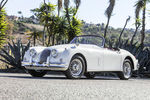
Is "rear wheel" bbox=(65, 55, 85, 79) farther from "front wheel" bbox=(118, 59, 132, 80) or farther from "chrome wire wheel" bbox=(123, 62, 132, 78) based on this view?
"chrome wire wheel" bbox=(123, 62, 132, 78)

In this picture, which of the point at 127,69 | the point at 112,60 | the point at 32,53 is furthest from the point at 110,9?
the point at 32,53

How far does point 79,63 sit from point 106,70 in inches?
51.8

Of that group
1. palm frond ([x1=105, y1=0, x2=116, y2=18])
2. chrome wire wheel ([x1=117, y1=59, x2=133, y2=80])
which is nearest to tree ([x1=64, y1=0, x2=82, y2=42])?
palm frond ([x1=105, y1=0, x2=116, y2=18])

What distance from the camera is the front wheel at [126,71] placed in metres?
9.45

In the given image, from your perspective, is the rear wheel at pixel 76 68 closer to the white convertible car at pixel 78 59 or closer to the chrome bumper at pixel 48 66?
the white convertible car at pixel 78 59

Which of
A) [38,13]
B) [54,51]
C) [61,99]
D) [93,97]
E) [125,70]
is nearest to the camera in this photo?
[61,99]

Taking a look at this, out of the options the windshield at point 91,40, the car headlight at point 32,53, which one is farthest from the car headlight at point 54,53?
the windshield at point 91,40

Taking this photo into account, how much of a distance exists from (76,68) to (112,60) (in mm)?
1691

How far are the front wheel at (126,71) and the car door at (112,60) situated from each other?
312 millimetres

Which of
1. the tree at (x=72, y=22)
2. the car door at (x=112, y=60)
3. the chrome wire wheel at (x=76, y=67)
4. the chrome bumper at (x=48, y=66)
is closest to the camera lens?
the chrome bumper at (x=48, y=66)

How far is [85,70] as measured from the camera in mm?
8156

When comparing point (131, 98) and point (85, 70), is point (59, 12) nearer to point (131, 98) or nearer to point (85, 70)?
point (85, 70)

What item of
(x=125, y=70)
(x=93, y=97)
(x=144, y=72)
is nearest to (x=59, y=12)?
(x=144, y=72)

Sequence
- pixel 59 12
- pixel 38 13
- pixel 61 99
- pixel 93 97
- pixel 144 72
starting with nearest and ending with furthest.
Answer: pixel 61 99
pixel 93 97
pixel 144 72
pixel 38 13
pixel 59 12
